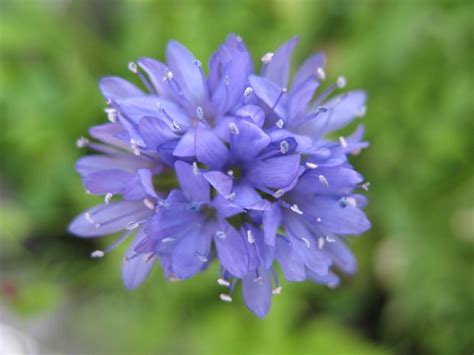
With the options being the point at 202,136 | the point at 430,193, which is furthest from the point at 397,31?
the point at 202,136

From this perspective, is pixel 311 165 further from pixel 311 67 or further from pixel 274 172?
pixel 311 67

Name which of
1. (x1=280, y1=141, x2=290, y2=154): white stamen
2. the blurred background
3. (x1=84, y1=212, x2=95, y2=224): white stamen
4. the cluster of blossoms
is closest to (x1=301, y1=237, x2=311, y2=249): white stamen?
the cluster of blossoms

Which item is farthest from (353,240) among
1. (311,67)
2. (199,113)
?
(199,113)

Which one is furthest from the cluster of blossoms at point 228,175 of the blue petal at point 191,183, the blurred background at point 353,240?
the blurred background at point 353,240

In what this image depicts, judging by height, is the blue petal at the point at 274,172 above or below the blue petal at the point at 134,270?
above

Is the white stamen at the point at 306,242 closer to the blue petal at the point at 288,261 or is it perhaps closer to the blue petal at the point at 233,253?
the blue petal at the point at 288,261

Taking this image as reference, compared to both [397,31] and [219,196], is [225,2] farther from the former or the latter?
[219,196]

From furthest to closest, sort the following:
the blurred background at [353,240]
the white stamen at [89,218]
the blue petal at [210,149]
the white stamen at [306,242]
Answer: the blurred background at [353,240] < the white stamen at [89,218] < the white stamen at [306,242] < the blue petal at [210,149]
